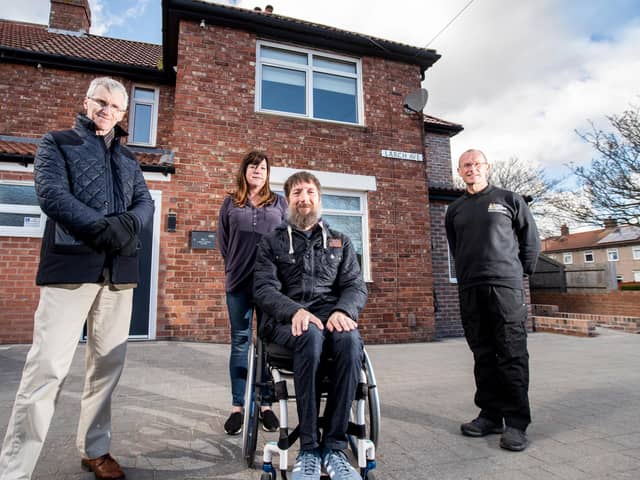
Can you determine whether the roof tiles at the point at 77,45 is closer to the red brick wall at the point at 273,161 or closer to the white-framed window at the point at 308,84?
the red brick wall at the point at 273,161

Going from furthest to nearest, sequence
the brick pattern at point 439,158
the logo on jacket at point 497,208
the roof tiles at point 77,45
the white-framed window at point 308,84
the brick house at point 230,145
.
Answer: the brick pattern at point 439,158, the roof tiles at point 77,45, the white-framed window at point 308,84, the brick house at point 230,145, the logo on jacket at point 497,208

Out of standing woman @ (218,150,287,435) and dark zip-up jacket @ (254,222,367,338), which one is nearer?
dark zip-up jacket @ (254,222,367,338)

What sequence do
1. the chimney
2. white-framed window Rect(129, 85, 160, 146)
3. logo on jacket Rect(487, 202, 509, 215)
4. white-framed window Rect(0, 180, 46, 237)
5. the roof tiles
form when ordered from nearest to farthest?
logo on jacket Rect(487, 202, 509, 215) < white-framed window Rect(0, 180, 46, 237) < white-framed window Rect(129, 85, 160, 146) < the roof tiles < the chimney

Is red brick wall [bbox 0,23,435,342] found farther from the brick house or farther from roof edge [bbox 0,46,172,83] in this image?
roof edge [bbox 0,46,172,83]

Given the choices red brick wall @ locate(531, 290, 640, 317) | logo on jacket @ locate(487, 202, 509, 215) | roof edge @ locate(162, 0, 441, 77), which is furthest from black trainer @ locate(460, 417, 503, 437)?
red brick wall @ locate(531, 290, 640, 317)

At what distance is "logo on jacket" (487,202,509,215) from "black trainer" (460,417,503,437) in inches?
58.4

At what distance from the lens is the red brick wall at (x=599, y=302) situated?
420 inches

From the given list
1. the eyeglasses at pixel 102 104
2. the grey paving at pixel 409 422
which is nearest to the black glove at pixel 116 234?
the eyeglasses at pixel 102 104

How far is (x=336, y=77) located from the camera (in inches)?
319

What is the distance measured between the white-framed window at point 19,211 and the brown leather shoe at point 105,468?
5477 mm

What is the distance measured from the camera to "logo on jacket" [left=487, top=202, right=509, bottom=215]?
279 cm

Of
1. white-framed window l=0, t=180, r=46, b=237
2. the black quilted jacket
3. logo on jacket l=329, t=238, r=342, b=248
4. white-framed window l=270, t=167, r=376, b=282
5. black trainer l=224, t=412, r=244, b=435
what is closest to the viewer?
the black quilted jacket

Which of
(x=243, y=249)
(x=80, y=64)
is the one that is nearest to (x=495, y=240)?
(x=243, y=249)

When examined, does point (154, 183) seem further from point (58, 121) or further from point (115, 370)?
point (115, 370)
